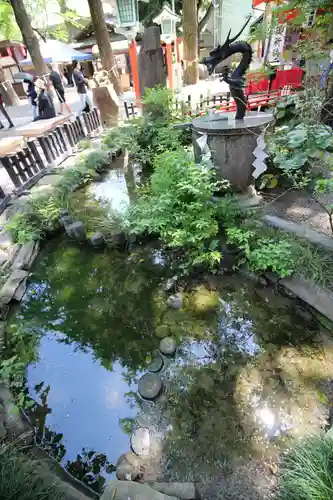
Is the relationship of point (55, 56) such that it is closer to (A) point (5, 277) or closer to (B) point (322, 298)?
(A) point (5, 277)

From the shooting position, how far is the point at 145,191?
5.79 m

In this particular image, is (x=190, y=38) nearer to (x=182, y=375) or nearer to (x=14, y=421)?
(x=182, y=375)

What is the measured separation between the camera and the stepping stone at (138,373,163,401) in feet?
8.48

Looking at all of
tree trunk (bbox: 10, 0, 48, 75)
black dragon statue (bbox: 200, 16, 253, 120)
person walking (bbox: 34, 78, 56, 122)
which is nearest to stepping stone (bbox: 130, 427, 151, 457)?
black dragon statue (bbox: 200, 16, 253, 120)

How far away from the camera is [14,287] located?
3832 mm

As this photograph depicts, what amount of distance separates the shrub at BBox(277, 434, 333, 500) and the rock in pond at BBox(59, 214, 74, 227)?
4.42 metres

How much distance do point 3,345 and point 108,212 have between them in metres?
3.01

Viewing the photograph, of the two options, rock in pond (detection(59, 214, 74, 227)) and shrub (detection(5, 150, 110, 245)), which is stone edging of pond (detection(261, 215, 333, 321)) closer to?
rock in pond (detection(59, 214, 74, 227))

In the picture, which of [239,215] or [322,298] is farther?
[239,215]

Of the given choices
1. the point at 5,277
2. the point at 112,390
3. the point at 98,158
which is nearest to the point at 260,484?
the point at 112,390

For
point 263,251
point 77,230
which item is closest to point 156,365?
point 263,251

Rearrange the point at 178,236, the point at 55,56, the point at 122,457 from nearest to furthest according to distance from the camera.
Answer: the point at 122,457
the point at 178,236
the point at 55,56

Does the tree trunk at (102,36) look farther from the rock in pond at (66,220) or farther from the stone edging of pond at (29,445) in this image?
the stone edging of pond at (29,445)

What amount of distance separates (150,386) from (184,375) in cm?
38
